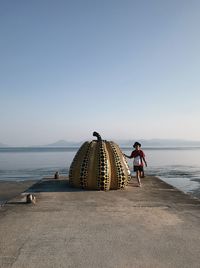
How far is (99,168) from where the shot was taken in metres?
12.1

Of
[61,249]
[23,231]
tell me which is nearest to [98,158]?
[23,231]

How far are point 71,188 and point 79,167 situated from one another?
868 millimetres

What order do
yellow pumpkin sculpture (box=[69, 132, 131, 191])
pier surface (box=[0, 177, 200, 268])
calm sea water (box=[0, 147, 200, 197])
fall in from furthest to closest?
calm sea water (box=[0, 147, 200, 197]) → yellow pumpkin sculpture (box=[69, 132, 131, 191]) → pier surface (box=[0, 177, 200, 268])

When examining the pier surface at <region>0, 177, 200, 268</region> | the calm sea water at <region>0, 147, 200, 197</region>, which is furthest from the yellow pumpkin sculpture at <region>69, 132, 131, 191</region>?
the calm sea water at <region>0, 147, 200, 197</region>

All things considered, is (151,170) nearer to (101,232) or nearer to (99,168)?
(99,168)

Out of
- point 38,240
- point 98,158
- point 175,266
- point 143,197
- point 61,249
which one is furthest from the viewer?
point 98,158

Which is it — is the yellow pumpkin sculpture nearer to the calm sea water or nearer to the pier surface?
the pier surface

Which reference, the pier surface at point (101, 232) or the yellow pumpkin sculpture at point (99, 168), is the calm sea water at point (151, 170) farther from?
the pier surface at point (101, 232)

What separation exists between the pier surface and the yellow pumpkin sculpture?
132cm

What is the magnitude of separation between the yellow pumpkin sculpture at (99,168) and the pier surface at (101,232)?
1.32 m

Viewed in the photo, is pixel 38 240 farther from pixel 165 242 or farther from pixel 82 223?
pixel 165 242

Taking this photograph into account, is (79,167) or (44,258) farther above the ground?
(79,167)

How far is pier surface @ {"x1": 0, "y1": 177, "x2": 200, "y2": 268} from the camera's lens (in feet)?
17.3

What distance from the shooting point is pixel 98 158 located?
12.3 metres
